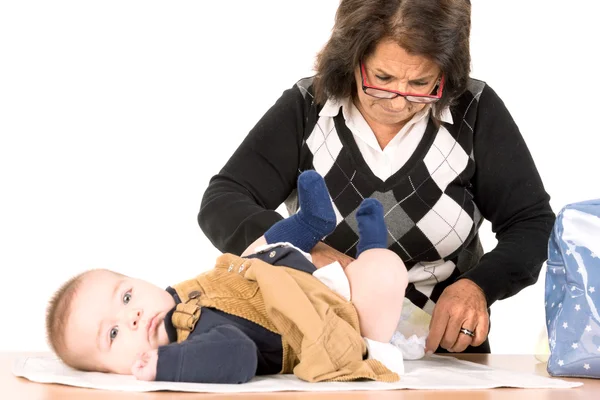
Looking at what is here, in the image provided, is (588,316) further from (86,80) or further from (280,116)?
(86,80)

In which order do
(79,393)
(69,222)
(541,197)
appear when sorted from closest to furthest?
1. (79,393)
2. (541,197)
3. (69,222)

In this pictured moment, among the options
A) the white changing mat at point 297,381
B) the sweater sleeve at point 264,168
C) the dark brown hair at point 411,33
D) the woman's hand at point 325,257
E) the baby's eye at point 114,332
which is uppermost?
the dark brown hair at point 411,33

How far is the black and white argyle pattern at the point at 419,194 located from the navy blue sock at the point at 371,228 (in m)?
0.41

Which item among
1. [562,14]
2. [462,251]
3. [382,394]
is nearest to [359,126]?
[462,251]

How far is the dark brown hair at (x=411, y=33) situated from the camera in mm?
1894

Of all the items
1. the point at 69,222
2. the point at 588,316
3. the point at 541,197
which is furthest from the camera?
the point at 69,222

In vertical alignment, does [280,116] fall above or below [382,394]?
above

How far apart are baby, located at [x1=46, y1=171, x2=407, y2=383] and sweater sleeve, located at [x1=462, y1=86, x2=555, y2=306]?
51 centimetres

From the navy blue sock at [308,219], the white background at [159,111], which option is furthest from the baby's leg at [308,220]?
the white background at [159,111]

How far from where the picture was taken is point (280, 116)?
2.16 metres

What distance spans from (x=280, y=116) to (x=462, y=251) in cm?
54

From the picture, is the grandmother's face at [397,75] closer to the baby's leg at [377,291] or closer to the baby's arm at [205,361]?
the baby's leg at [377,291]

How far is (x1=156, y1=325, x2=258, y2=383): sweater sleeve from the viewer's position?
52.7 inches

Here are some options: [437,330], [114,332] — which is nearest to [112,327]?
[114,332]
